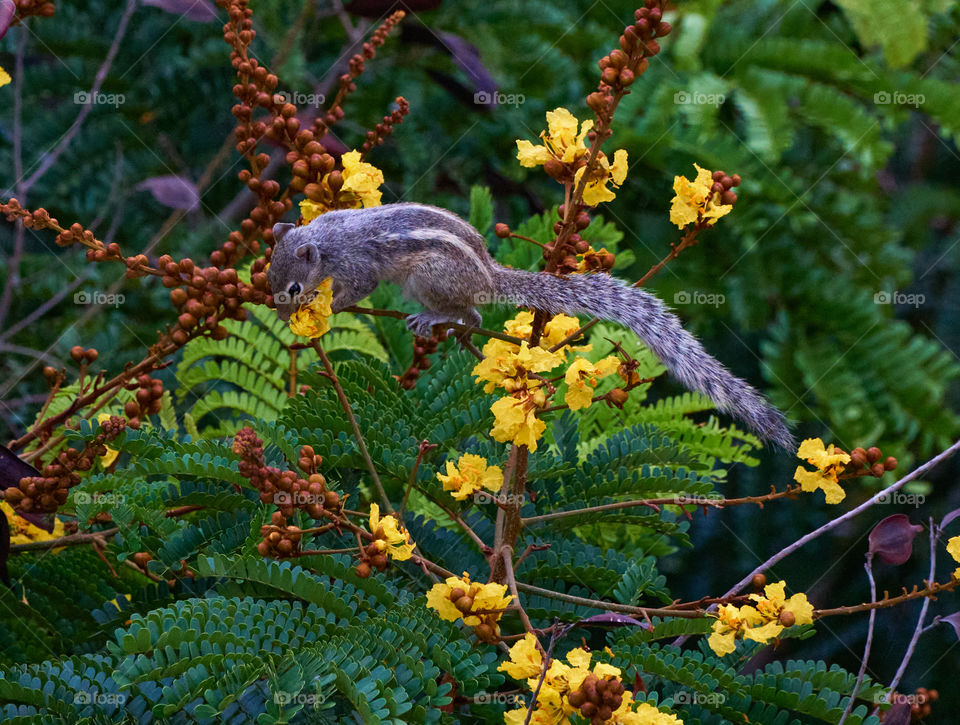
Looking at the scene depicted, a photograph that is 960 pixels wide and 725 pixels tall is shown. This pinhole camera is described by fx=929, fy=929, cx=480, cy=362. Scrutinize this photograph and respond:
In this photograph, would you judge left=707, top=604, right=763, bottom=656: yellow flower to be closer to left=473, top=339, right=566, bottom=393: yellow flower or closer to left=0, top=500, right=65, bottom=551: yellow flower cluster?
left=473, top=339, right=566, bottom=393: yellow flower

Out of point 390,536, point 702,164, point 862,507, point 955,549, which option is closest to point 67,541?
point 390,536

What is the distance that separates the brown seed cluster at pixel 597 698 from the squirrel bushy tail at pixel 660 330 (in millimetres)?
392

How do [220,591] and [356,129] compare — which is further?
[356,129]

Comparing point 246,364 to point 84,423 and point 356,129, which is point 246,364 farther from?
point 356,129

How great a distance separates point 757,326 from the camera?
→ 2502mm

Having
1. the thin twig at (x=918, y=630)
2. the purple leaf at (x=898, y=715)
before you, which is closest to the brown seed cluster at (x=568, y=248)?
the thin twig at (x=918, y=630)

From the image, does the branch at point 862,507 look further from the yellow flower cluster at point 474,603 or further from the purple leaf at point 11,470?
the purple leaf at point 11,470

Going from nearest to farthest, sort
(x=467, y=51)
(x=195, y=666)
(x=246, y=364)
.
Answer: (x=195, y=666) → (x=246, y=364) → (x=467, y=51)

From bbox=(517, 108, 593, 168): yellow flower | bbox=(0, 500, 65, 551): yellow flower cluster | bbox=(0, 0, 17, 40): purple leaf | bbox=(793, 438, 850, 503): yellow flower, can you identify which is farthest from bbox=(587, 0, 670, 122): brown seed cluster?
bbox=(0, 500, 65, 551): yellow flower cluster

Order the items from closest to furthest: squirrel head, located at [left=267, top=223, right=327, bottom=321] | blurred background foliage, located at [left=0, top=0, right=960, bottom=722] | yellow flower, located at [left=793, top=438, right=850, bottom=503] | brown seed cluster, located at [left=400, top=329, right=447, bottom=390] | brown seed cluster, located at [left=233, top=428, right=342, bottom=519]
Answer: brown seed cluster, located at [left=233, top=428, right=342, bottom=519] < yellow flower, located at [left=793, top=438, right=850, bottom=503] < brown seed cluster, located at [left=400, top=329, right=447, bottom=390] < squirrel head, located at [left=267, top=223, right=327, bottom=321] < blurred background foliage, located at [left=0, top=0, right=960, bottom=722]

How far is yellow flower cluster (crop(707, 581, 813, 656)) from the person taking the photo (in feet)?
3.16

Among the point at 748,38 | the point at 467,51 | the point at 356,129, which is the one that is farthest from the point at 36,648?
the point at 748,38

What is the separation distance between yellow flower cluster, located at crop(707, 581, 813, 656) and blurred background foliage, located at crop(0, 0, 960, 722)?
1.22 m

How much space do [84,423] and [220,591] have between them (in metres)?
0.31
